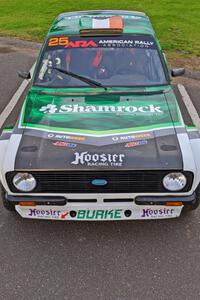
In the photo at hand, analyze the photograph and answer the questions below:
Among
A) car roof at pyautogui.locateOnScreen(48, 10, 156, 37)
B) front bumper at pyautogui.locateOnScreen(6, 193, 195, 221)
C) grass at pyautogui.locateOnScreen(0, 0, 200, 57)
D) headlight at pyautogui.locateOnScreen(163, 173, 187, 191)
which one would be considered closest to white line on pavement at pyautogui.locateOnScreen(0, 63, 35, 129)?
car roof at pyautogui.locateOnScreen(48, 10, 156, 37)

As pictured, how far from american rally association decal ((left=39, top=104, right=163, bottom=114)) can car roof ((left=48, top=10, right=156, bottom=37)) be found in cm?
131

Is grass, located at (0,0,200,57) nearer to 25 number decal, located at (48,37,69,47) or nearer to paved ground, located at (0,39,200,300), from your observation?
25 number decal, located at (48,37,69,47)

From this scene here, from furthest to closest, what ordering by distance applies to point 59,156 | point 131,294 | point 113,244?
point 113,244 → point 59,156 → point 131,294

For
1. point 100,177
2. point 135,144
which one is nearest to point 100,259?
point 100,177

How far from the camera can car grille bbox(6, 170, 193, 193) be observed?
10.3ft

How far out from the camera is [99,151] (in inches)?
127

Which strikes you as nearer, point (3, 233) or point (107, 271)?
point (107, 271)

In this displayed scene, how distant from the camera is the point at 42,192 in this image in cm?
322

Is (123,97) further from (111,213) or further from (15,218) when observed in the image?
(15,218)

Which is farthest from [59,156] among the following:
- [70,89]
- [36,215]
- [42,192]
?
[70,89]

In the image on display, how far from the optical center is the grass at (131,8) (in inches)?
410

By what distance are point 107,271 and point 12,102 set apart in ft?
15.1

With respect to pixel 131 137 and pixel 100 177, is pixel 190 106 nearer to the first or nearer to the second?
pixel 131 137

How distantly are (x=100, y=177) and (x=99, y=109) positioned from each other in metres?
0.97
